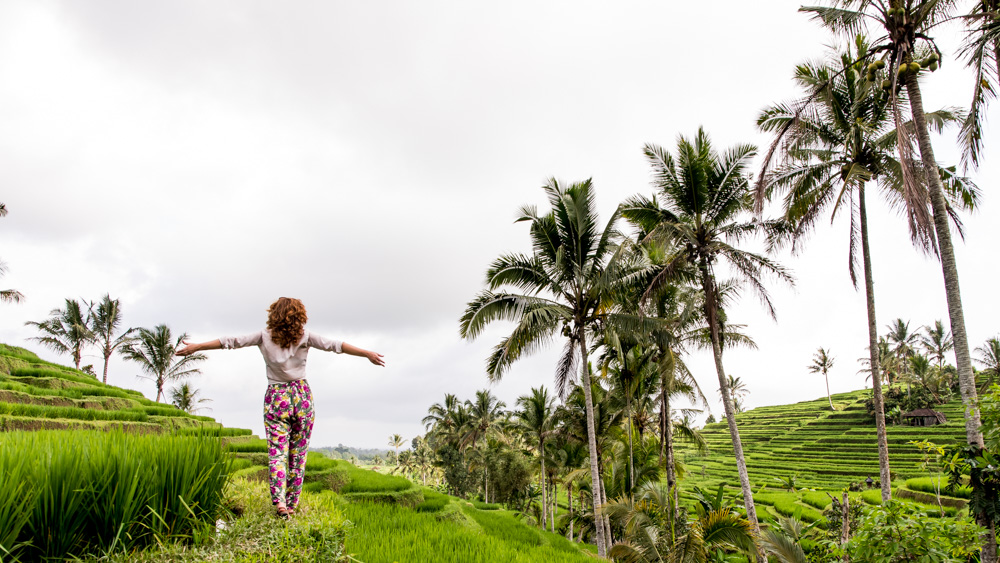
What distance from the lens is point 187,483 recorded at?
3.54m

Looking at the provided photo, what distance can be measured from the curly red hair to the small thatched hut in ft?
235

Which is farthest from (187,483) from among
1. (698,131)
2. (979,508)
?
(698,131)

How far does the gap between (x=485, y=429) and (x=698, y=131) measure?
3654 centimetres

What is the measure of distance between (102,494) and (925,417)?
74.2 metres

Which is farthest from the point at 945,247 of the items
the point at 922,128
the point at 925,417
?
the point at 925,417

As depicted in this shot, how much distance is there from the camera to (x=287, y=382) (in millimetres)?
4336

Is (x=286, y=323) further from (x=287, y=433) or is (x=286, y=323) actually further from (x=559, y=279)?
(x=559, y=279)

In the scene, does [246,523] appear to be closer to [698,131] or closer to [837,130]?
[698,131]

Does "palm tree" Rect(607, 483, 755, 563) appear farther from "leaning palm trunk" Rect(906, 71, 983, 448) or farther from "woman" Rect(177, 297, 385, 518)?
"woman" Rect(177, 297, 385, 518)

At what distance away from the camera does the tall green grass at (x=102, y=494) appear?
2.75 m

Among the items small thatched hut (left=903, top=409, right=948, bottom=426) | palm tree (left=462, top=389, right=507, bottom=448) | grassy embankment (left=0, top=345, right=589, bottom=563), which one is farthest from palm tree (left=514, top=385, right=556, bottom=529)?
small thatched hut (left=903, top=409, right=948, bottom=426)

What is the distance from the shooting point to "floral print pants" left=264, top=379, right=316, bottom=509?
4180 mm

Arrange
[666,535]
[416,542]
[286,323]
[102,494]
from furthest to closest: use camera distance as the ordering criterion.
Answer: [666,535], [416,542], [286,323], [102,494]

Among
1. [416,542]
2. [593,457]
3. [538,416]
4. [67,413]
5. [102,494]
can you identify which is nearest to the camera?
[102,494]
